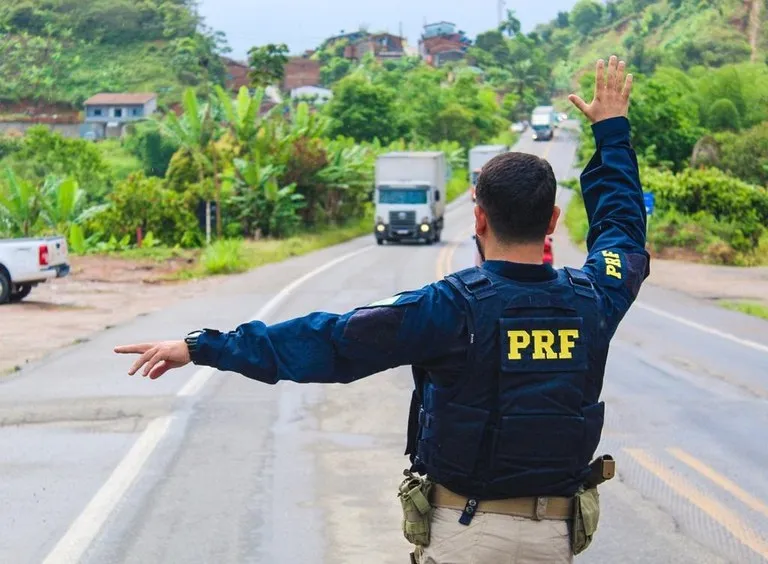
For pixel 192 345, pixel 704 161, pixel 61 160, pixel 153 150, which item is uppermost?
pixel 192 345

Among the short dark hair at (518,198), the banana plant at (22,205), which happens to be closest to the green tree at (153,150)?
the banana plant at (22,205)

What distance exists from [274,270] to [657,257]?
1133 centimetres

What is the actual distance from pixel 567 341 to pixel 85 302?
23112mm

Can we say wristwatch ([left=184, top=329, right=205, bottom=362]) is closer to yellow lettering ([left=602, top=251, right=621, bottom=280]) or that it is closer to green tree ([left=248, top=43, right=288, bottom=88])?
yellow lettering ([left=602, top=251, right=621, bottom=280])

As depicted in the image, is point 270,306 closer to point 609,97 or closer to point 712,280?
point 712,280

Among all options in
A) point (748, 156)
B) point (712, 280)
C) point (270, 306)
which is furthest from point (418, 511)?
A: point (748, 156)

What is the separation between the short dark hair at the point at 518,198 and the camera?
3.46 metres

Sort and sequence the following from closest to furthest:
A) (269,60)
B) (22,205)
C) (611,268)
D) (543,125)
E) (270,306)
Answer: (611,268) → (270,306) → (22,205) → (269,60) → (543,125)

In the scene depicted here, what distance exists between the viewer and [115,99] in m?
115

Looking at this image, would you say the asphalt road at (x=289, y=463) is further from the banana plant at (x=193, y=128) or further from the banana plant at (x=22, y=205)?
→ the banana plant at (x=193, y=128)

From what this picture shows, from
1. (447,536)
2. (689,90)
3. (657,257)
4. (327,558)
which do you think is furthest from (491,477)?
(689,90)

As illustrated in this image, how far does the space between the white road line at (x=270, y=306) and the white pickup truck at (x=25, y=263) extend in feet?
13.9

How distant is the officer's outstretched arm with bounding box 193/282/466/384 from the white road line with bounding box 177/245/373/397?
368 inches

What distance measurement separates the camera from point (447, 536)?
11.3ft
